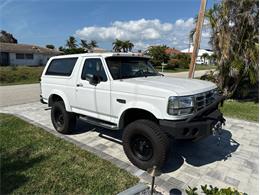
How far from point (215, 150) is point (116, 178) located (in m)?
2.46

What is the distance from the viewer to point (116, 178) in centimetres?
353

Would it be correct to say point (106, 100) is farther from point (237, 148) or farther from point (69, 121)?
point (237, 148)

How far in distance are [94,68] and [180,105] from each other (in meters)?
2.14

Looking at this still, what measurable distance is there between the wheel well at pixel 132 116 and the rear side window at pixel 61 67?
1.96 m

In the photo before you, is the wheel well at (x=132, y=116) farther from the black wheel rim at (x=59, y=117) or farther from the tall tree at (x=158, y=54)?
the tall tree at (x=158, y=54)

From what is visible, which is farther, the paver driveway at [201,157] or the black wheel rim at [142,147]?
the black wheel rim at [142,147]

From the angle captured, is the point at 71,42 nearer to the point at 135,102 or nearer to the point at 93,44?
the point at 93,44

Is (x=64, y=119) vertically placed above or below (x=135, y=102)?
below

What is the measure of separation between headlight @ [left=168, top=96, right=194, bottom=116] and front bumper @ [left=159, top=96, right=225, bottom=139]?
14 centimetres

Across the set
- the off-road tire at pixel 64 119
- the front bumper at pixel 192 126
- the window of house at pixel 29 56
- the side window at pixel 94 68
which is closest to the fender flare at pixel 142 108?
the front bumper at pixel 192 126

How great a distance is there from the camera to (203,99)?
3.75 meters

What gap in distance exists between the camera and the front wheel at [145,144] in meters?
3.51

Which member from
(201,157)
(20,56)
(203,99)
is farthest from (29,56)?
(203,99)

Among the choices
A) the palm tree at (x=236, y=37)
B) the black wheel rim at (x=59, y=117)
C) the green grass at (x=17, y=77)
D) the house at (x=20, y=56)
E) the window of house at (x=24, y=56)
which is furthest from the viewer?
the window of house at (x=24, y=56)
